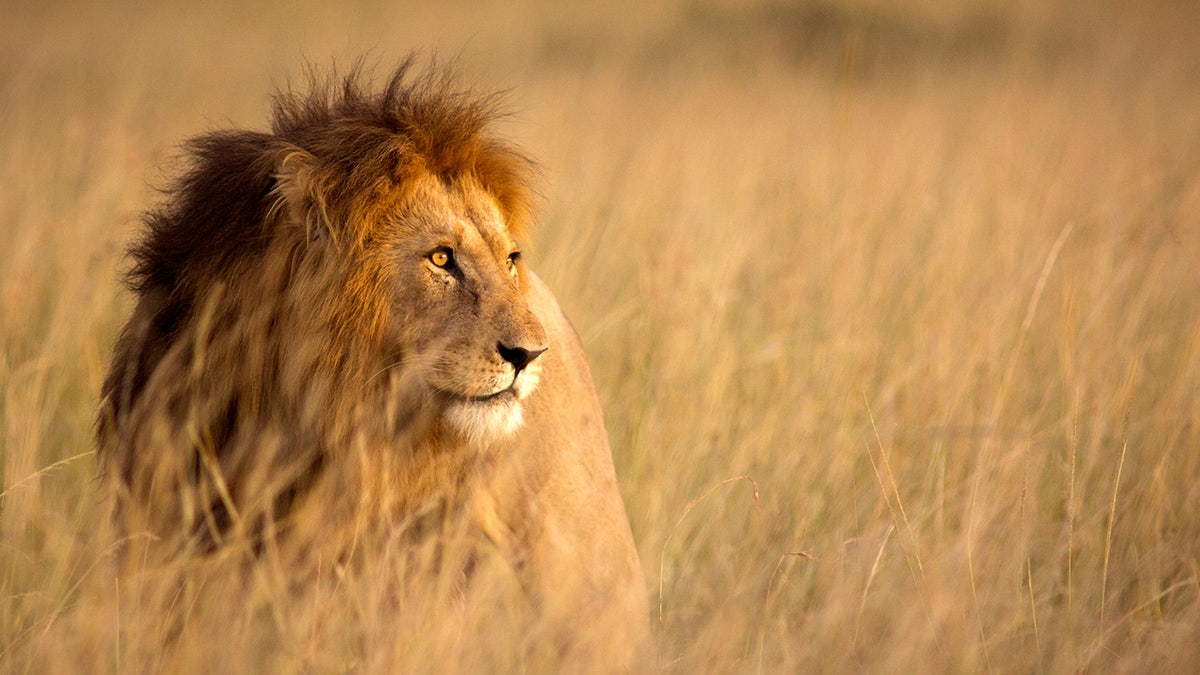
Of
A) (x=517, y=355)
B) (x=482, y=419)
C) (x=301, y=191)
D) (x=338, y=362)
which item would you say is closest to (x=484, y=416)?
(x=482, y=419)

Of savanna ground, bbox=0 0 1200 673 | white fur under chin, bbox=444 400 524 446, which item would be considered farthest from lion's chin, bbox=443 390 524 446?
savanna ground, bbox=0 0 1200 673

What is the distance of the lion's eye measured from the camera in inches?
125

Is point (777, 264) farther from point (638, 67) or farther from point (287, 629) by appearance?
point (638, 67)

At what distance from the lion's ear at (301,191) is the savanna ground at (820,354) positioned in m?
0.94

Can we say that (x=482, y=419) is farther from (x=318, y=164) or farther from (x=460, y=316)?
(x=318, y=164)

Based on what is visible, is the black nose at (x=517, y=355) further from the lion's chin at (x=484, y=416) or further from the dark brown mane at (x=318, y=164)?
the dark brown mane at (x=318, y=164)

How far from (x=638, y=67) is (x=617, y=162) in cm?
575

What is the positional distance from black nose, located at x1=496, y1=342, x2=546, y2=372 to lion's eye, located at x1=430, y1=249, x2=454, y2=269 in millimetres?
319

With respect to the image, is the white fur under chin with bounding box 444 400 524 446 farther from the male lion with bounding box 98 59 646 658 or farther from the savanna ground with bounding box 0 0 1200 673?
the savanna ground with bounding box 0 0 1200 673

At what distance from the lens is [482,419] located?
3029mm

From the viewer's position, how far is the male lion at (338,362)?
9.98ft

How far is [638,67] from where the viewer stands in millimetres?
14242

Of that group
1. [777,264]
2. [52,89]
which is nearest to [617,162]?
[777,264]

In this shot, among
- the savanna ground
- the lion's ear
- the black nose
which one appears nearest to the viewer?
the black nose
